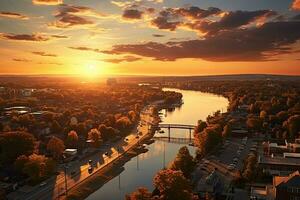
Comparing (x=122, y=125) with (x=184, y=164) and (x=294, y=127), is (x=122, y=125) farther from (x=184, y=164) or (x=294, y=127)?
(x=294, y=127)

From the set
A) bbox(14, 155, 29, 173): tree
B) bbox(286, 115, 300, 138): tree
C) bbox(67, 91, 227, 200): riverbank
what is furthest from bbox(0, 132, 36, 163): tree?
bbox(286, 115, 300, 138): tree

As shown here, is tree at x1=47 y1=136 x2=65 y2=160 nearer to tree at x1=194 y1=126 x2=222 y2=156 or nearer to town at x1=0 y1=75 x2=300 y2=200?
town at x1=0 y1=75 x2=300 y2=200

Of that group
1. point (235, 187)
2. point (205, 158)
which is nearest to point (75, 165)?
point (205, 158)

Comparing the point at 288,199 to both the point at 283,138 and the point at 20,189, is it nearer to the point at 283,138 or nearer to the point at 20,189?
the point at 20,189

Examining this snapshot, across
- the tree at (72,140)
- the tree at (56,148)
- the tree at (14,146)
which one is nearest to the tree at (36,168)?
the tree at (14,146)

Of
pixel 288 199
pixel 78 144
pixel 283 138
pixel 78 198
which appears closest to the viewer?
pixel 288 199

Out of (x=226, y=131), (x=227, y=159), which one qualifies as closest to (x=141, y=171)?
(x=227, y=159)

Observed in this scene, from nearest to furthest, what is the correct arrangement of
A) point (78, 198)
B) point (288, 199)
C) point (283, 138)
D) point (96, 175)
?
point (288, 199), point (78, 198), point (96, 175), point (283, 138)
